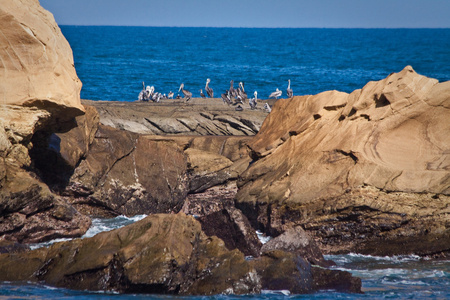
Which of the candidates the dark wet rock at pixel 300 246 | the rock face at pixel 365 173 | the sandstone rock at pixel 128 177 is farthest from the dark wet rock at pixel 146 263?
the sandstone rock at pixel 128 177

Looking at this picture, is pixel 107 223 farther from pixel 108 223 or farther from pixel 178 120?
pixel 178 120

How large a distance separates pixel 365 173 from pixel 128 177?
18.8 ft

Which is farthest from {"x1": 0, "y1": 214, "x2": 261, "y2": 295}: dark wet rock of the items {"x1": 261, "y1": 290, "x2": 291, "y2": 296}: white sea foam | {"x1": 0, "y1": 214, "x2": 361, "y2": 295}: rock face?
{"x1": 261, "y1": 290, "x2": 291, "y2": 296}: white sea foam

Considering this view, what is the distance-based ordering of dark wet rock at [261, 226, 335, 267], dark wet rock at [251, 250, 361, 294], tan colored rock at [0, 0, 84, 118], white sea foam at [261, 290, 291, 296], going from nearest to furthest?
white sea foam at [261, 290, 291, 296] → dark wet rock at [251, 250, 361, 294] → dark wet rock at [261, 226, 335, 267] → tan colored rock at [0, 0, 84, 118]

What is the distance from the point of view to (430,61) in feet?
220

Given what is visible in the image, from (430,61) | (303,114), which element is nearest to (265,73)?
(430,61)

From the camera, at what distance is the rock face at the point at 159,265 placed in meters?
8.58

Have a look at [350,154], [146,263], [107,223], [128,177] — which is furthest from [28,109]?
[350,154]

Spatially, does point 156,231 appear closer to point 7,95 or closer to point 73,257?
point 73,257

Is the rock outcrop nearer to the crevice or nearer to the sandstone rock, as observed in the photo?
the sandstone rock

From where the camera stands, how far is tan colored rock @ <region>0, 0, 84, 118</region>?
37.6 feet

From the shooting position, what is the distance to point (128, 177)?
1512 cm

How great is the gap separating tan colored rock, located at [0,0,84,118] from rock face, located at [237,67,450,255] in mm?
4301

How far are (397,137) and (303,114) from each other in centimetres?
278
